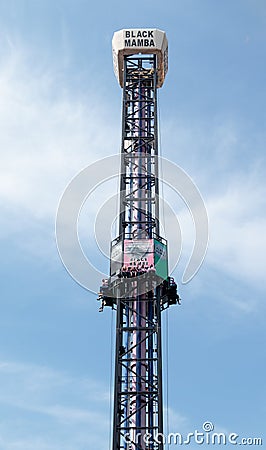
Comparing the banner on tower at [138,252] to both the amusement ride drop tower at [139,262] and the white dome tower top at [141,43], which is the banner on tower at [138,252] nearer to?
the amusement ride drop tower at [139,262]

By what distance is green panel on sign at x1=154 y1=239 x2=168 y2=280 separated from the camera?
60.4m

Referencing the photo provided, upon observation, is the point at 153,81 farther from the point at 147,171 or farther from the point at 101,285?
the point at 101,285

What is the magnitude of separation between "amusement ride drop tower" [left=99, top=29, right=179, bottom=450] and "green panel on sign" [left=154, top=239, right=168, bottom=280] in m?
0.10

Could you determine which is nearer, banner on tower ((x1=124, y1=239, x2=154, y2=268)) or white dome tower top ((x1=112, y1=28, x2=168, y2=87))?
banner on tower ((x1=124, y1=239, x2=154, y2=268))

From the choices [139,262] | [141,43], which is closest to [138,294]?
[139,262]

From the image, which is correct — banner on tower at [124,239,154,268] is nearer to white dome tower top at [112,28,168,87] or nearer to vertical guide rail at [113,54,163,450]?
vertical guide rail at [113,54,163,450]

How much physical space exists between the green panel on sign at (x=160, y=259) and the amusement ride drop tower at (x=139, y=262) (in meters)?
0.10

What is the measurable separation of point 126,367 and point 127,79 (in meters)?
33.7

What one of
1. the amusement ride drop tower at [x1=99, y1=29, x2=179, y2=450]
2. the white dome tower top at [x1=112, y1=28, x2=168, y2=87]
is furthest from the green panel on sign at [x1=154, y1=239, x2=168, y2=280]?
the white dome tower top at [x1=112, y1=28, x2=168, y2=87]

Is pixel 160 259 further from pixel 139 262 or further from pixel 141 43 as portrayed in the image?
pixel 141 43

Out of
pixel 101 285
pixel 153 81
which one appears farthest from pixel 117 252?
pixel 153 81

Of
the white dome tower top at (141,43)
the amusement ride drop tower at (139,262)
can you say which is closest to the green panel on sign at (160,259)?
the amusement ride drop tower at (139,262)

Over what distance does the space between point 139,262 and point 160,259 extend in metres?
2.16

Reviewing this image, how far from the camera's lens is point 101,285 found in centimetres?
6103
